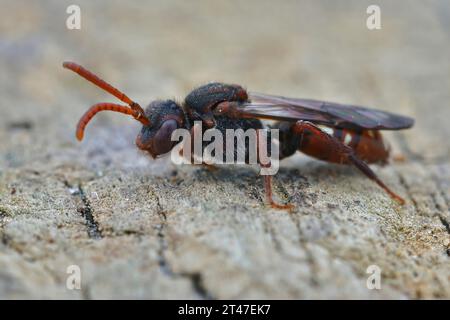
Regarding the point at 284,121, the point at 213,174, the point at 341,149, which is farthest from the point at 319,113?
the point at 213,174

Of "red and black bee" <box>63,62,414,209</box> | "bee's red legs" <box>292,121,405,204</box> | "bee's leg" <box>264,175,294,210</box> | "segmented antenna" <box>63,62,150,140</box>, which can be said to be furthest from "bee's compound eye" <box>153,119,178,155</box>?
"bee's red legs" <box>292,121,405,204</box>

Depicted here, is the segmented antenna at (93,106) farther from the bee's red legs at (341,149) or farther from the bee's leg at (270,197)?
the bee's red legs at (341,149)

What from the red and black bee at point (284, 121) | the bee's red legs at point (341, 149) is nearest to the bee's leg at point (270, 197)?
the red and black bee at point (284, 121)

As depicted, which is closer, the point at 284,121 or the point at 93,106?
the point at 93,106

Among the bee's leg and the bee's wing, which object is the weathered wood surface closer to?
the bee's leg

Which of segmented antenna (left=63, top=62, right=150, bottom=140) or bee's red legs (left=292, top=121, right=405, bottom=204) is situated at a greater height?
segmented antenna (left=63, top=62, right=150, bottom=140)

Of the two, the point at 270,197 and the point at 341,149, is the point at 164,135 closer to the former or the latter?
the point at 270,197

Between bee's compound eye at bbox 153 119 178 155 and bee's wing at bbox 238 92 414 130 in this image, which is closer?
bee's compound eye at bbox 153 119 178 155

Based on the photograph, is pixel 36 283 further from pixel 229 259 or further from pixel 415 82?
pixel 415 82
